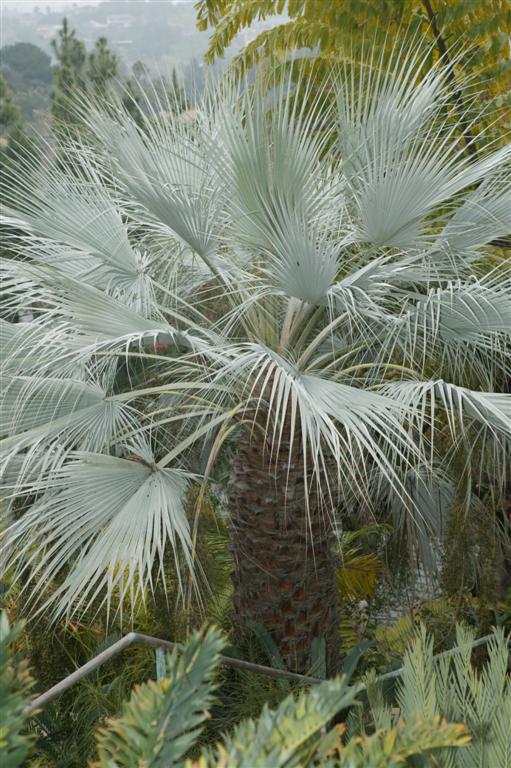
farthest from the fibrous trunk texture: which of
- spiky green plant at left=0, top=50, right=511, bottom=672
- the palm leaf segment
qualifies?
the palm leaf segment

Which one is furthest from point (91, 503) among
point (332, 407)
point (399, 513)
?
point (399, 513)

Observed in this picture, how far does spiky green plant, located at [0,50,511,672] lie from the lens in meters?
2.76

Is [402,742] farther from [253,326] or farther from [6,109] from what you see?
[6,109]

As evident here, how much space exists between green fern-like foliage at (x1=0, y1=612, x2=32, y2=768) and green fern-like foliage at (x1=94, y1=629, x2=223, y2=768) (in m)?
0.13

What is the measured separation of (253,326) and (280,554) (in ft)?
3.19

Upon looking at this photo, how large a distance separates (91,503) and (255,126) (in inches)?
55.8

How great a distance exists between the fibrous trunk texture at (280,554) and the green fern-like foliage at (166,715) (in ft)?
6.58

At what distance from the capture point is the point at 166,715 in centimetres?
128

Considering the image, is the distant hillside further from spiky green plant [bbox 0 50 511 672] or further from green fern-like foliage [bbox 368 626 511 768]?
green fern-like foliage [bbox 368 626 511 768]

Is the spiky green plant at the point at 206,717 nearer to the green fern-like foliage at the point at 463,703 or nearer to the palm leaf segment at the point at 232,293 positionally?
the green fern-like foliage at the point at 463,703

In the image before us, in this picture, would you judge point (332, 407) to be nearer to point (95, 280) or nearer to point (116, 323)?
point (116, 323)

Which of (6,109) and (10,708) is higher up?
(6,109)

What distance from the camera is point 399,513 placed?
517cm

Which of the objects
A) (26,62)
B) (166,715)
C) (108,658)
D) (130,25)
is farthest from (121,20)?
(166,715)
